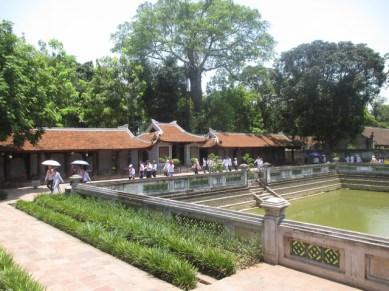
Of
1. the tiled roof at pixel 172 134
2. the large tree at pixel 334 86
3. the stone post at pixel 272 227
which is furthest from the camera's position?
the large tree at pixel 334 86

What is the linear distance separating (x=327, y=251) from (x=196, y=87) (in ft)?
126

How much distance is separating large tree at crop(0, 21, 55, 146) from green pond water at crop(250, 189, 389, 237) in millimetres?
13123

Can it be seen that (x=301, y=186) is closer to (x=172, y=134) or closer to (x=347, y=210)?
(x=347, y=210)

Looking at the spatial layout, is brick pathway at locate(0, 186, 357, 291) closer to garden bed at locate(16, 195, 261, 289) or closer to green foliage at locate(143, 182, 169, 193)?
garden bed at locate(16, 195, 261, 289)

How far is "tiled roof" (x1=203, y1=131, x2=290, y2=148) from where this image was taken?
3522 centimetres

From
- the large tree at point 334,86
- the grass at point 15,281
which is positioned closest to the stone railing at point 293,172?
the large tree at point 334,86

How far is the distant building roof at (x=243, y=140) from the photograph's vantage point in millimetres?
35216

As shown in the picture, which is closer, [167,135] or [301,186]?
[301,186]

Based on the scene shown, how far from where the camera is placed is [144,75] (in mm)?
42406

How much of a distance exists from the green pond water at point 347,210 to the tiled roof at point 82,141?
1140 cm

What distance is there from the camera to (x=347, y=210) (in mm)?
21922

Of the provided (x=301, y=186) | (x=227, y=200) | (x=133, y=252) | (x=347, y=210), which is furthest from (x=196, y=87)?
(x=133, y=252)

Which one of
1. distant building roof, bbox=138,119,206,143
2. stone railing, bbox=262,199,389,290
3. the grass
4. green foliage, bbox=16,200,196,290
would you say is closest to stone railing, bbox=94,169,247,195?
green foliage, bbox=16,200,196,290

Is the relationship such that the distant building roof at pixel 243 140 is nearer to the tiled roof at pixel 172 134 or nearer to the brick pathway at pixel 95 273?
the tiled roof at pixel 172 134
